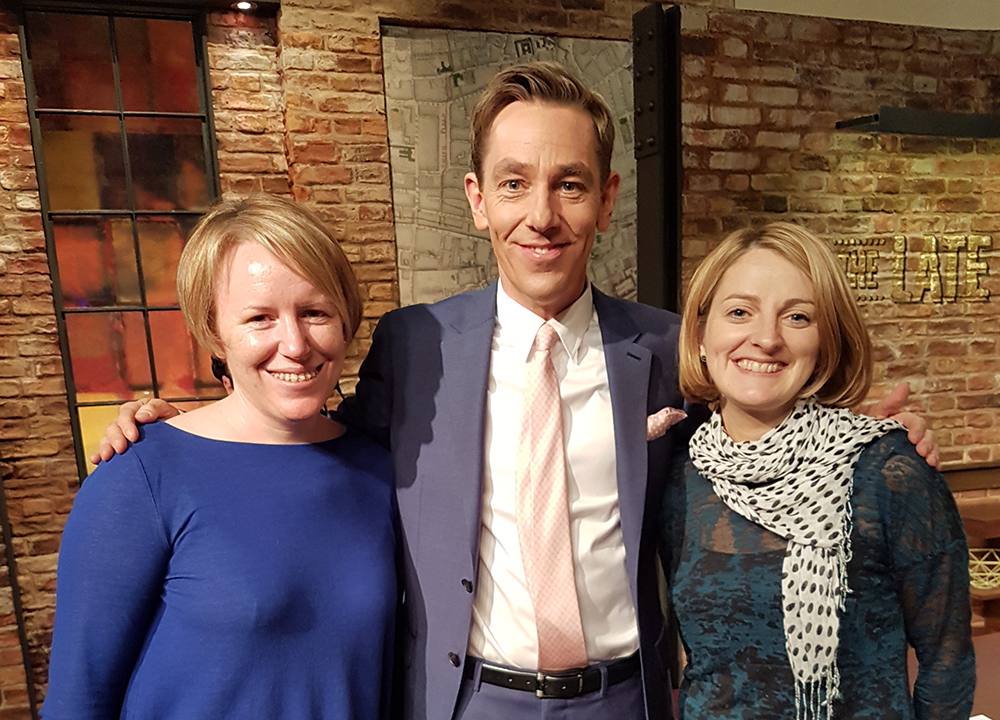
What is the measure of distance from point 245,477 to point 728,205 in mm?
3185

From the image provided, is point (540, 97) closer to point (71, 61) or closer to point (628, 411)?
point (628, 411)

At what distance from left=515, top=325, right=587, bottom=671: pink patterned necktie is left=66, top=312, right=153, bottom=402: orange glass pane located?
99.1 inches

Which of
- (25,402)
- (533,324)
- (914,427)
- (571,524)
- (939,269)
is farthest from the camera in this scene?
(939,269)

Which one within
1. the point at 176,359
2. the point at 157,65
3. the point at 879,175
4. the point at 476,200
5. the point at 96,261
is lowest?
the point at 176,359

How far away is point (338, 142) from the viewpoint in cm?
313

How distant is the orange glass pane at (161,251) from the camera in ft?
10.5

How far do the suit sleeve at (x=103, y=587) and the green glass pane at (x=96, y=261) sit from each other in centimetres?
229

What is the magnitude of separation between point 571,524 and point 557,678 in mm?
292

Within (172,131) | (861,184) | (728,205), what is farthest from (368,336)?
(861,184)

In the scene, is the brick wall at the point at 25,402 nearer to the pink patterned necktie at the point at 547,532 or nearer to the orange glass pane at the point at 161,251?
the orange glass pane at the point at 161,251

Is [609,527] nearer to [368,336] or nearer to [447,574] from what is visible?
[447,574]

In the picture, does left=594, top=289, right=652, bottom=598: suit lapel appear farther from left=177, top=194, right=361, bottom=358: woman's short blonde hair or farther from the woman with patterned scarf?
left=177, top=194, right=361, bottom=358: woman's short blonde hair

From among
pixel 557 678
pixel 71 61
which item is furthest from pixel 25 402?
pixel 557 678

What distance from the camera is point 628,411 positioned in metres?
1.43
